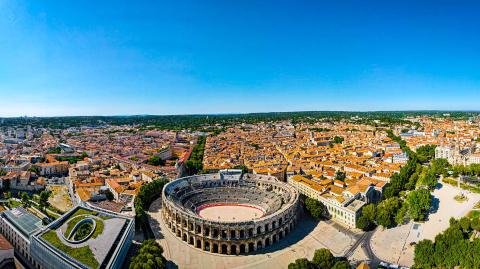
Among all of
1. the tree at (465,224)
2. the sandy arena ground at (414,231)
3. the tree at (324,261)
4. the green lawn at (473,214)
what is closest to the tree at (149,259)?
the tree at (324,261)

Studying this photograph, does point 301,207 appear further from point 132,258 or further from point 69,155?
point 69,155

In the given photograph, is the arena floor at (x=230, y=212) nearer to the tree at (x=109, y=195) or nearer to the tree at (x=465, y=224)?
the tree at (x=109, y=195)

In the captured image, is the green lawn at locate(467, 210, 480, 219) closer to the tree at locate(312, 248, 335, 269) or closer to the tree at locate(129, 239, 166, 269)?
the tree at locate(312, 248, 335, 269)

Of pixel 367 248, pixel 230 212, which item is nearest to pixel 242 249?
pixel 230 212

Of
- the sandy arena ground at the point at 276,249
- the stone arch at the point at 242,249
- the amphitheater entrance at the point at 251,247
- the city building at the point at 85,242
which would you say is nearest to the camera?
the city building at the point at 85,242

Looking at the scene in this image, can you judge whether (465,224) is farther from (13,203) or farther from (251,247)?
(13,203)

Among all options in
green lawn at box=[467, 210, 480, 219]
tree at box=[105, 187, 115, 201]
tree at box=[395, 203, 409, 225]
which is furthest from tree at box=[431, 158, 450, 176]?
tree at box=[105, 187, 115, 201]
